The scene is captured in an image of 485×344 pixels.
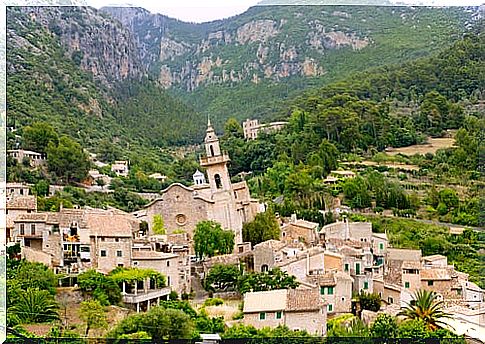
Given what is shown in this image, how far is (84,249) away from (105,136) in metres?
1.00

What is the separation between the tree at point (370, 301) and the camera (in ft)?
16.8

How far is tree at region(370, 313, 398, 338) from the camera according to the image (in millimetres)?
4848

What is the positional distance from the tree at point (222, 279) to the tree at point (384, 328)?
92cm

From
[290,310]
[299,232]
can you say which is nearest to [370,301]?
[290,310]

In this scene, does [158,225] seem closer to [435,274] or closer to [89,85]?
[89,85]

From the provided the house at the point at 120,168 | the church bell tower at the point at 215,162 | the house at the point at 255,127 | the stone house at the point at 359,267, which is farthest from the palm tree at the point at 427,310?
the house at the point at 120,168

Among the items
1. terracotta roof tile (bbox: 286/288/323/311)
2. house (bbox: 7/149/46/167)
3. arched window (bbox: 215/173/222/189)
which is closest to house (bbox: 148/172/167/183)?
arched window (bbox: 215/173/222/189)

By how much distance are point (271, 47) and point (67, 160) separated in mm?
1836

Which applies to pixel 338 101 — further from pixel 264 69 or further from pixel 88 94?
pixel 88 94

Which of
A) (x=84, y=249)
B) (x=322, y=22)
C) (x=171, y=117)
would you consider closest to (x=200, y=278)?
(x=84, y=249)

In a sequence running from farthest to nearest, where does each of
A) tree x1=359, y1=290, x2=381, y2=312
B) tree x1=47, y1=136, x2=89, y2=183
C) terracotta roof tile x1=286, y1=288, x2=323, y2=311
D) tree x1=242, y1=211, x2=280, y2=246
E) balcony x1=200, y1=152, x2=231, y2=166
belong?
balcony x1=200, y1=152, x2=231, y2=166 < tree x1=47, y1=136, x2=89, y2=183 < tree x1=242, y1=211, x2=280, y2=246 < tree x1=359, y1=290, x2=381, y2=312 < terracotta roof tile x1=286, y1=288, x2=323, y2=311

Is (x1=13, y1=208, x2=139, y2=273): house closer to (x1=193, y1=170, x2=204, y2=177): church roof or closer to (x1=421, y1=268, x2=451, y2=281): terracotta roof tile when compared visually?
(x1=193, y1=170, x2=204, y2=177): church roof

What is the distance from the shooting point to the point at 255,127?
19.1 ft

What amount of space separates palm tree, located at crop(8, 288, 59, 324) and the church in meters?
0.86
